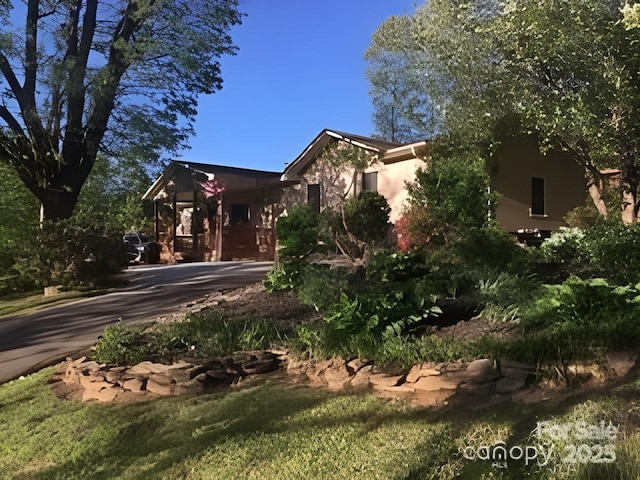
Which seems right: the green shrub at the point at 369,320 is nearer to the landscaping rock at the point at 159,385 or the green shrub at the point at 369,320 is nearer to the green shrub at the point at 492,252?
the landscaping rock at the point at 159,385

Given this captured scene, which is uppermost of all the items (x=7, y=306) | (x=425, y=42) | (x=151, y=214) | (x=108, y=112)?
(x=425, y=42)

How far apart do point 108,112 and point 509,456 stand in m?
16.6

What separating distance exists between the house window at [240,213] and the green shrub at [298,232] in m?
13.8

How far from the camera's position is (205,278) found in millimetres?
15125

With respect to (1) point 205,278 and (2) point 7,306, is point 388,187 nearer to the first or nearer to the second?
(1) point 205,278

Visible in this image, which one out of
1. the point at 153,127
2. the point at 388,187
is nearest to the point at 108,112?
the point at 153,127

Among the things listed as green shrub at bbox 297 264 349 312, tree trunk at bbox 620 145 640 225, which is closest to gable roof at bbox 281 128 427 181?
tree trunk at bbox 620 145 640 225

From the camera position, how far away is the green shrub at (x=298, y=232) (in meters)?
11.2

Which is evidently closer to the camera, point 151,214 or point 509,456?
point 509,456

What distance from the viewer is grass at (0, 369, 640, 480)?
3621 mm

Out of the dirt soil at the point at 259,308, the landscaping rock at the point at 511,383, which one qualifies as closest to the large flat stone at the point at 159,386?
the dirt soil at the point at 259,308

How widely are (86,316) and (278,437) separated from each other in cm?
754

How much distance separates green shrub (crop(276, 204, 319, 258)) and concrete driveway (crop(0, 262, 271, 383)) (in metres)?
2.03

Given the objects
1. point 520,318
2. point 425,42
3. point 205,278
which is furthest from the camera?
point 425,42
